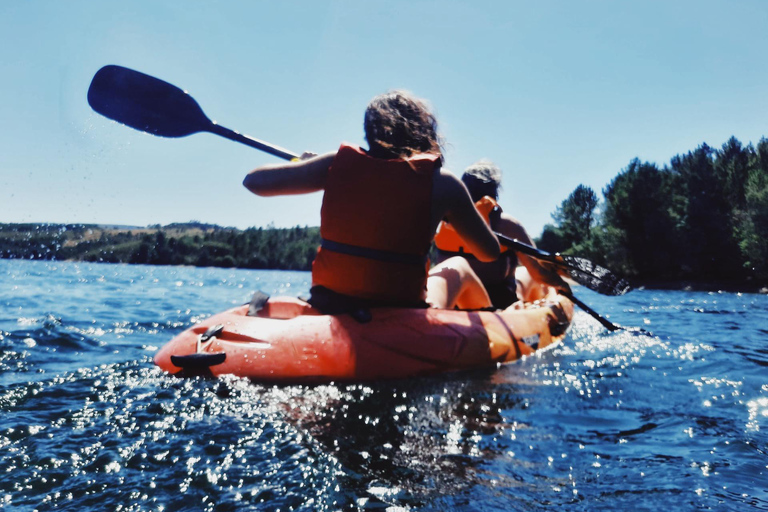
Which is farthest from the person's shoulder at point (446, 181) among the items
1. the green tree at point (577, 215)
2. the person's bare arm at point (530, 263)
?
the green tree at point (577, 215)

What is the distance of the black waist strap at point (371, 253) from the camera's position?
10.5 feet

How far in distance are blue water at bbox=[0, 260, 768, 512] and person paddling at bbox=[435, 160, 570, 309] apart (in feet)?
4.75

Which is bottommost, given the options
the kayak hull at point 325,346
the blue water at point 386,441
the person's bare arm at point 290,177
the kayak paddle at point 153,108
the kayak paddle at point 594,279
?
the blue water at point 386,441

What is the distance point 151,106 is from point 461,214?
287cm

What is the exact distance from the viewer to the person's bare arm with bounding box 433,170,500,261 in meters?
3.16

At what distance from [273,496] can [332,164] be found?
1983 mm

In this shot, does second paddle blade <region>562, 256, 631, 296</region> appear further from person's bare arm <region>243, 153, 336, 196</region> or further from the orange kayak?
person's bare arm <region>243, 153, 336, 196</region>

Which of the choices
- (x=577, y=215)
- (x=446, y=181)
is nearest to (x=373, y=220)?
(x=446, y=181)

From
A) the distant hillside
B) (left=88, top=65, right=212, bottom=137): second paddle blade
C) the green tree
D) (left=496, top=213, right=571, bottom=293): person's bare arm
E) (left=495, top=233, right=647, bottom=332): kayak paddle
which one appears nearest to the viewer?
(left=88, top=65, right=212, bottom=137): second paddle blade

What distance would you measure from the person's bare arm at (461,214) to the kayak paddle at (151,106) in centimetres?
174

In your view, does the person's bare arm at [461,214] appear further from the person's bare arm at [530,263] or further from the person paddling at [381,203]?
the person's bare arm at [530,263]

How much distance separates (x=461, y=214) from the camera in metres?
3.31

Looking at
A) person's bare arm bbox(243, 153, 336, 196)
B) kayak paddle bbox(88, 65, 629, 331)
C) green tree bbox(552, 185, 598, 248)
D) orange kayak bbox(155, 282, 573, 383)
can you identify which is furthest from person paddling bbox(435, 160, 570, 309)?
green tree bbox(552, 185, 598, 248)

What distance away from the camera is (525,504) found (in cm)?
170
